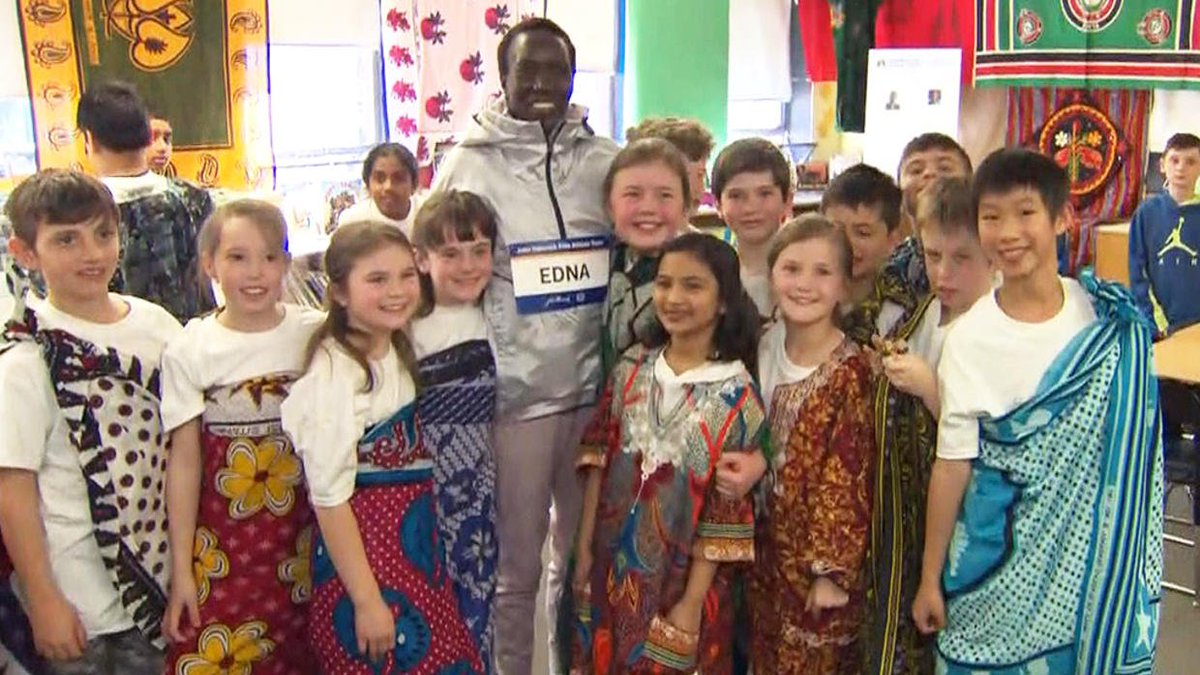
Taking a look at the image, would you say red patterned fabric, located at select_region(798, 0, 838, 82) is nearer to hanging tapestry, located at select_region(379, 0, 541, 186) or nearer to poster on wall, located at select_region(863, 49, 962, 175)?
poster on wall, located at select_region(863, 49, 962, 175)

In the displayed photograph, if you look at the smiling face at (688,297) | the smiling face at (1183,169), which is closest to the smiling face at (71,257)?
the smiling face at (688,297)

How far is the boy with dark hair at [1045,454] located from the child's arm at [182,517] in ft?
3.97

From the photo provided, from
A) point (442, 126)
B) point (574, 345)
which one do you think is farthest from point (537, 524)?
point (442, 126)

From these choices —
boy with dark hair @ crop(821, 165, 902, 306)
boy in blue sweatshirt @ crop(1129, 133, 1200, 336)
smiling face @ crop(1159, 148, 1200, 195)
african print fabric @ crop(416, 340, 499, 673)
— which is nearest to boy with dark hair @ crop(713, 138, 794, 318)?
boy with dark hair @ crop(821, 165, 902, 306)

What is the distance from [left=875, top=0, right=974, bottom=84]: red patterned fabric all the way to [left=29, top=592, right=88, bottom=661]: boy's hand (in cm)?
481

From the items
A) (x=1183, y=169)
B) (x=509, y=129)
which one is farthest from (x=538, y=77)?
(x=1183, y=169)

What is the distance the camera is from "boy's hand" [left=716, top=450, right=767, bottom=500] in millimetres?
1877

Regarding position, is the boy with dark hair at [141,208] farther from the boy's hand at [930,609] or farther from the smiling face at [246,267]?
the boy's hand at [930,609]

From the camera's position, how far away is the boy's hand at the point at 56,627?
1730mm

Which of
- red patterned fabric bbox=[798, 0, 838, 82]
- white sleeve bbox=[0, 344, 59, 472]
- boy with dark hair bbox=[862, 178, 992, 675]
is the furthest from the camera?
red patterned fabric bbox=[798, 0, 838, 82]

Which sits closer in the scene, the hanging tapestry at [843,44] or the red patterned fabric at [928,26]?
the red patterned fabric at [928,26]

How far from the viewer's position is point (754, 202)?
2.29 m

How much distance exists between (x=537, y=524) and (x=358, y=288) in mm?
714

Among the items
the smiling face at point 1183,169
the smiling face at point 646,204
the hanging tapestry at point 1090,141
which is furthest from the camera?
the hanging tapestry at point 1090,141
